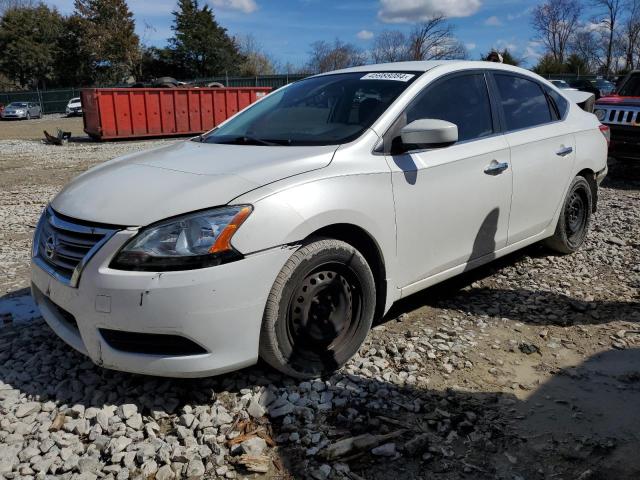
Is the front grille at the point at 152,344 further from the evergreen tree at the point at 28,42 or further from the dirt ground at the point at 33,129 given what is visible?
the evergreen tree at the point at 28,42

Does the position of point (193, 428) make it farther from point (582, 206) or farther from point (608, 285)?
point (582, 206)

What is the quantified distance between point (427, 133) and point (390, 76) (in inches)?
30.3

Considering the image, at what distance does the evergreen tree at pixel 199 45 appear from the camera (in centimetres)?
5500

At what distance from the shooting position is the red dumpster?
64.3 ft

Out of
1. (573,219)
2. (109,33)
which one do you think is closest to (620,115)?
(573,219)

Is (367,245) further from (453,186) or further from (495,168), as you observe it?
(495,168)

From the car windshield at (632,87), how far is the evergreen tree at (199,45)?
1949 inches

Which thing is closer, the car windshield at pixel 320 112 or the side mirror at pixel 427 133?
the side mirror at pixel 427 133

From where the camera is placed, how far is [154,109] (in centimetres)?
2052

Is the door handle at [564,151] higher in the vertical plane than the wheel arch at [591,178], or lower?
higher

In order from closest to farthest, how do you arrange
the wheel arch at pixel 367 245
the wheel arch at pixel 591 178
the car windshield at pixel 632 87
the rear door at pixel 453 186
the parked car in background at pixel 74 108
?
the wheel arch at pixel 367 245, the rear door at pixel 453 186, the wheel arch at pixel 591 178, the car windshield at pixel 632 87, the parked car in background at pixel 74 108

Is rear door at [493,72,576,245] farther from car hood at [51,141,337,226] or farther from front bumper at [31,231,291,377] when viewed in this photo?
front bumper at [31,231,291,377]

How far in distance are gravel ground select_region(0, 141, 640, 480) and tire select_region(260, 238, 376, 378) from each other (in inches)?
5.7

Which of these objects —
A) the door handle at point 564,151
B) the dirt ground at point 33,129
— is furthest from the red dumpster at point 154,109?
the door handle at point 564,151
